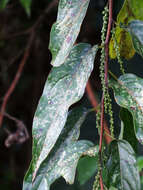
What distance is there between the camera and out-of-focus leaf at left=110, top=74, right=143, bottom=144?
522 mm

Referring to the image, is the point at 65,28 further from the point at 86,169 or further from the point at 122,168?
the point at 86,169

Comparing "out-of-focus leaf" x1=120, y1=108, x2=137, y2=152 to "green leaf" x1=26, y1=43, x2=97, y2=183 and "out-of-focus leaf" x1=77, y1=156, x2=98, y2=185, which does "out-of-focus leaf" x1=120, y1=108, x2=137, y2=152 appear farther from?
"out-of-focus leaf" x1=77, y1=156, x2=98, y2=185

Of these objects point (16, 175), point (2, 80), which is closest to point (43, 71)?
point (2, 80)

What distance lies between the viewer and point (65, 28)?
1.89 ft

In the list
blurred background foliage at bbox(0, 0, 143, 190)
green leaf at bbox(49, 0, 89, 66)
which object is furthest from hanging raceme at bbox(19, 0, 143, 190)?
blurred background foliage at bbox(0, 0, 143, 190)

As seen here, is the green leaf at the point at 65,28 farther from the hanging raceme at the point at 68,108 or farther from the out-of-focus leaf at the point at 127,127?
the out-of-focus leaf at the point at 127,127

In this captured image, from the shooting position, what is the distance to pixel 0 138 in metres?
2.03

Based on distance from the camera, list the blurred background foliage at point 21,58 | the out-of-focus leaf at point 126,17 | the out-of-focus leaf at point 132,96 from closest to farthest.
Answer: the out-of-focus leaf at point 132,96 < the out-of-focus leaf at point 126,17 < the blurred background foliage at point 21,58

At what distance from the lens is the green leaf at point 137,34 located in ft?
1.89

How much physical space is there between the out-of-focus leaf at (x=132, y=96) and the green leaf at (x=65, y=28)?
3.6 inches

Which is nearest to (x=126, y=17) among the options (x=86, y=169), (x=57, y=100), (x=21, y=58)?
(x=57, y=100)

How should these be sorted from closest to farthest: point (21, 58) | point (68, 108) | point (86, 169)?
point (68, 108), point (86, 169), point (21, 58)

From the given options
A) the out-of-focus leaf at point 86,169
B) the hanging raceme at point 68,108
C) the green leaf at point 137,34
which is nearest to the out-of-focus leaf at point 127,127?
the hanging raceme at point 68,108

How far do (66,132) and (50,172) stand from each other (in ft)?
0.25
